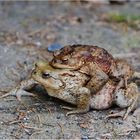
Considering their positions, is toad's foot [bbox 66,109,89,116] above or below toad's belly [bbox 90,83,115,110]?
below

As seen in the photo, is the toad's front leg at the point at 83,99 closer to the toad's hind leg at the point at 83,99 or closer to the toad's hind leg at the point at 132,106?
the toad's hind leg at the point at 83,99

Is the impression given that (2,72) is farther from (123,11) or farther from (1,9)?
(123,11)

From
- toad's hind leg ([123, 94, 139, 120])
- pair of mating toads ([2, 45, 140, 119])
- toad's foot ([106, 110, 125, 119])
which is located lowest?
toad's foot ([106, 110, 125, 119])

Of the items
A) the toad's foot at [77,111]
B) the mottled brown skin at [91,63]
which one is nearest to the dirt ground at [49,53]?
the toad's foot at [77,111]

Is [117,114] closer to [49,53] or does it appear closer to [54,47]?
[49,53]

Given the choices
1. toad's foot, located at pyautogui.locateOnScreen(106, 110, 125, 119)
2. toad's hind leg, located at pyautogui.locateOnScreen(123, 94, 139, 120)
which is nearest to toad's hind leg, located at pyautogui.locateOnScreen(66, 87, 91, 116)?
toad's foot, located at pyautogui.locateOnScreen(106, 110, 125, 119)

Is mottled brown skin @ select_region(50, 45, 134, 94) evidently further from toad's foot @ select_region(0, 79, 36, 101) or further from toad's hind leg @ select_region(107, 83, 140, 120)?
toad's foot @ select_region(0, 79, 36, 101)
